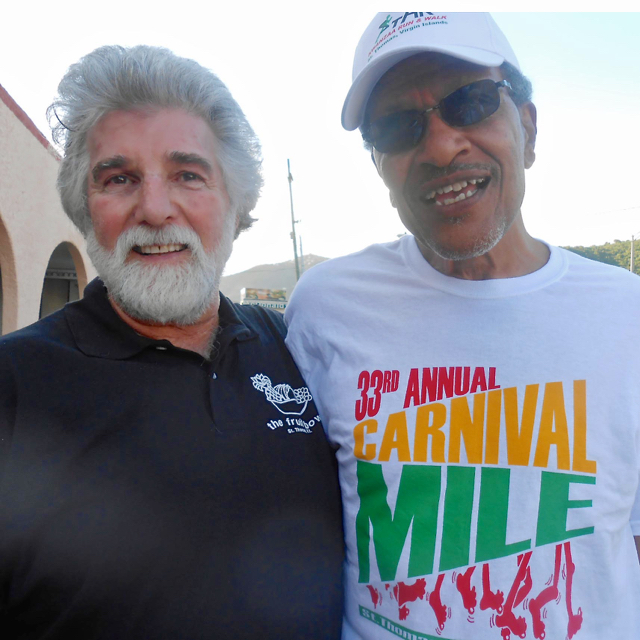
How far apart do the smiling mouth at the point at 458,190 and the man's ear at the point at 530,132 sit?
30 cm

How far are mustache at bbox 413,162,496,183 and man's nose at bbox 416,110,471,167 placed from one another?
0.02 metres

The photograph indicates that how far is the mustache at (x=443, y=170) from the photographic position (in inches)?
61.3

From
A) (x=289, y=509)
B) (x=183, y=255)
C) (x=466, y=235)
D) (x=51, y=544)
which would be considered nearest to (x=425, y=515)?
(x=289, y=509)

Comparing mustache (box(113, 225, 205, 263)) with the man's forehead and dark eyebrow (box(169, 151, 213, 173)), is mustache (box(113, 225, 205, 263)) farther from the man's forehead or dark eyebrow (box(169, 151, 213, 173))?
the man's forehead

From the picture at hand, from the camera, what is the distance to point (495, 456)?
4.59ft

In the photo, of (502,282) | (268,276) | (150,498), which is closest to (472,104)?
(502,282)

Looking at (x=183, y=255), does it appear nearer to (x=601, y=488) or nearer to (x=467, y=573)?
(x=467, y=573)

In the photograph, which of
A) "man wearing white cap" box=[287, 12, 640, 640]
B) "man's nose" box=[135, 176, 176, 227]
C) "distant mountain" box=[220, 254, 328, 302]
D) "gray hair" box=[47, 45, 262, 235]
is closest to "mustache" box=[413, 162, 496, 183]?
"man wearing white cap" box=[287, 12, 640, 640]

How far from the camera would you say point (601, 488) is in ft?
4.45

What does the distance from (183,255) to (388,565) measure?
1178 millimetres

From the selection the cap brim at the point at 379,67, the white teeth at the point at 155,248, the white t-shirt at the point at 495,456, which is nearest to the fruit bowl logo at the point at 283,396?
the white t-shirt at the point at 495,456

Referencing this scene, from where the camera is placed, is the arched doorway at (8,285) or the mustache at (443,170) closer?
the mustache at (443,170)

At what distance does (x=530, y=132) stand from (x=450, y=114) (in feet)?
1.33

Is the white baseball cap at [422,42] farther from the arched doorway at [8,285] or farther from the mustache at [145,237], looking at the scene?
the arched doorway at [8,285]
